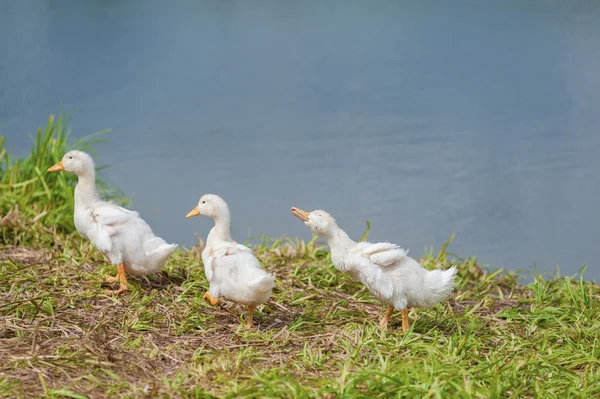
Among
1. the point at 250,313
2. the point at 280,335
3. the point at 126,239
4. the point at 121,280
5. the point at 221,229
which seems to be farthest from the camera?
the point at 121,280

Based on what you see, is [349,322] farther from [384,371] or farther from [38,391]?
[38,391]

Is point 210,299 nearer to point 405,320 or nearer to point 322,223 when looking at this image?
point 322,223

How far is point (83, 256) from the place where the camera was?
616 centimetres

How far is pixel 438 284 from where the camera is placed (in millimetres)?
4602

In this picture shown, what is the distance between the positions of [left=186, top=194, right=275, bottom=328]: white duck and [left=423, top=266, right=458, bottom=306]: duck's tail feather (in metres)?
0.88

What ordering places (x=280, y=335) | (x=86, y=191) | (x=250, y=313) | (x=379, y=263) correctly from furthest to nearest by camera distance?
1. (x=86, y=191)
2. (x=250, y=313)
3. (x=280, y=335)
4. (x=379, y=263)

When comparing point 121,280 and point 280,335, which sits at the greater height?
point 121,280

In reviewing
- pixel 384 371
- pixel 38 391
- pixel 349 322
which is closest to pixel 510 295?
pixel 349 322

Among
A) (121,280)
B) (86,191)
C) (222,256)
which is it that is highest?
(86,191)

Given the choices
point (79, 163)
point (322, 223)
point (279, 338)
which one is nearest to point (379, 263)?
point (322, 223)

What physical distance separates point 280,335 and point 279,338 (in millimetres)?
59

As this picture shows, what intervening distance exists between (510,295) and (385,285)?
2.09 m

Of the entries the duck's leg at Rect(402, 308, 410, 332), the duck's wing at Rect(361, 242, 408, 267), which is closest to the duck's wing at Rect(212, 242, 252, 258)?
the duck's wing at Rect(361, 242, 408, 267)

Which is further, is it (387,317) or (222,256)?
(387,317)
